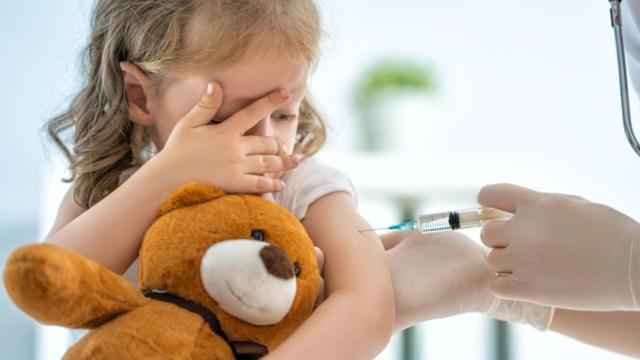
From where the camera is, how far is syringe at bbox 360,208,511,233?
100 cm

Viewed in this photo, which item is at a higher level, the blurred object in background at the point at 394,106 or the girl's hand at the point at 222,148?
the girl's hand at the point at 222,148

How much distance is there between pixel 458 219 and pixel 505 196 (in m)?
0.07

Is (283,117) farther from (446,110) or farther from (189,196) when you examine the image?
(446,110)

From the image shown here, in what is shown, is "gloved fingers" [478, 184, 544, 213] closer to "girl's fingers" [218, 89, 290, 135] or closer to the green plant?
"girl's fingers" [218, 89, 290, 135]

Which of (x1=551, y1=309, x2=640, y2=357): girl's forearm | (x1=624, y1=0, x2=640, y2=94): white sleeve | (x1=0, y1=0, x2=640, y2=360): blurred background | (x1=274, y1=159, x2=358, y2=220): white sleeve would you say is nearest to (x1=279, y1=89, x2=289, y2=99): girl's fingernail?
(x1=274, y1=159, x2=358, y2=220): white sleeve

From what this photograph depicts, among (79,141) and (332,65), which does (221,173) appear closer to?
(79,141)

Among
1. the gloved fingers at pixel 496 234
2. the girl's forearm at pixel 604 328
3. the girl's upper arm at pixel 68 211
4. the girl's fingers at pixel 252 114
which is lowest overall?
the girl's forearm at pixel 604 328

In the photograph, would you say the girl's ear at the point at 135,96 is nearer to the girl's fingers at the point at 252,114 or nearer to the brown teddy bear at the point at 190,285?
the girl's fingers at the point at 252,114

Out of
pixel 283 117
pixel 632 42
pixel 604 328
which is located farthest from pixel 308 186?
pixel 632 42

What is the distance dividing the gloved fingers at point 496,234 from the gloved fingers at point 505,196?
1.1 inches

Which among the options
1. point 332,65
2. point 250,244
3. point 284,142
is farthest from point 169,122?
point 332,65

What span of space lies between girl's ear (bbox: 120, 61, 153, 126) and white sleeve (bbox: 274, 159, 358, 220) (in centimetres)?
23

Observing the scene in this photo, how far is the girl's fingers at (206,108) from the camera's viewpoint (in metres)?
0.92

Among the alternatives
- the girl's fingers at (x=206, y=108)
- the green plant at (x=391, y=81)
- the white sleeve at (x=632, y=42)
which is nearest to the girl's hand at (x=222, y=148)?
the girl's fingers at (x=206, y=108)
